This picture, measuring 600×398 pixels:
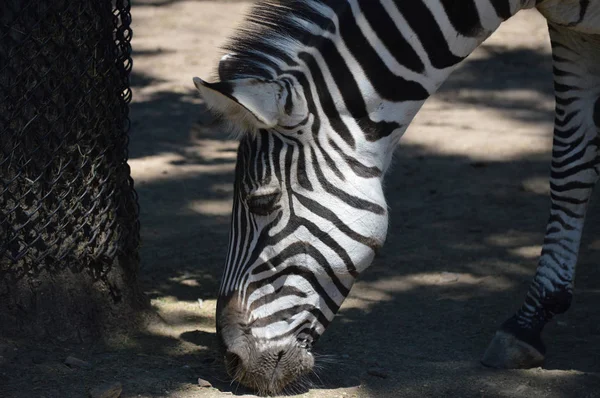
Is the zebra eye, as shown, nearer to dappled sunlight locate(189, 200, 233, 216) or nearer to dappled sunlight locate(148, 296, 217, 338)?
dappled sunlight locate(148, 296, 217, 338)

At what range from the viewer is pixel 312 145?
3584mm

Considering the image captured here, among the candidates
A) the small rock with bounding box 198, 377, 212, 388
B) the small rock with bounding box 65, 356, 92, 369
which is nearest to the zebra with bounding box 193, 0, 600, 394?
the small rock with bounding box 198, 377, 212, 388

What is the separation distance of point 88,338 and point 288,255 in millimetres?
1290

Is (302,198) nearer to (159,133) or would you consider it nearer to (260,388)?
(260,388)

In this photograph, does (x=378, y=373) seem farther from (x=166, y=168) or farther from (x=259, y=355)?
(x=166, y=168)

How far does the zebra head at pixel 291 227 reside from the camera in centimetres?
358

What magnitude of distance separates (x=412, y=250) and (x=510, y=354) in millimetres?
1735

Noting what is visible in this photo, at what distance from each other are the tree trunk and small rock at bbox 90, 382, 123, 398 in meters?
0.56

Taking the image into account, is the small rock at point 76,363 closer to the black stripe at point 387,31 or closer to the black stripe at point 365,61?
the black stripe at point 365,61

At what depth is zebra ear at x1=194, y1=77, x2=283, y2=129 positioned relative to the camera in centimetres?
330

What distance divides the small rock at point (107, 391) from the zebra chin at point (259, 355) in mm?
486

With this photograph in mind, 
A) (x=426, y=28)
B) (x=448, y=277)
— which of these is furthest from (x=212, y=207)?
(x=426, y=28)

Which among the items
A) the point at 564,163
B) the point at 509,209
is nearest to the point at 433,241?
the point at 509,209

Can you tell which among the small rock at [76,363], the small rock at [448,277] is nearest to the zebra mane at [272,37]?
the small rock at [76,363]
